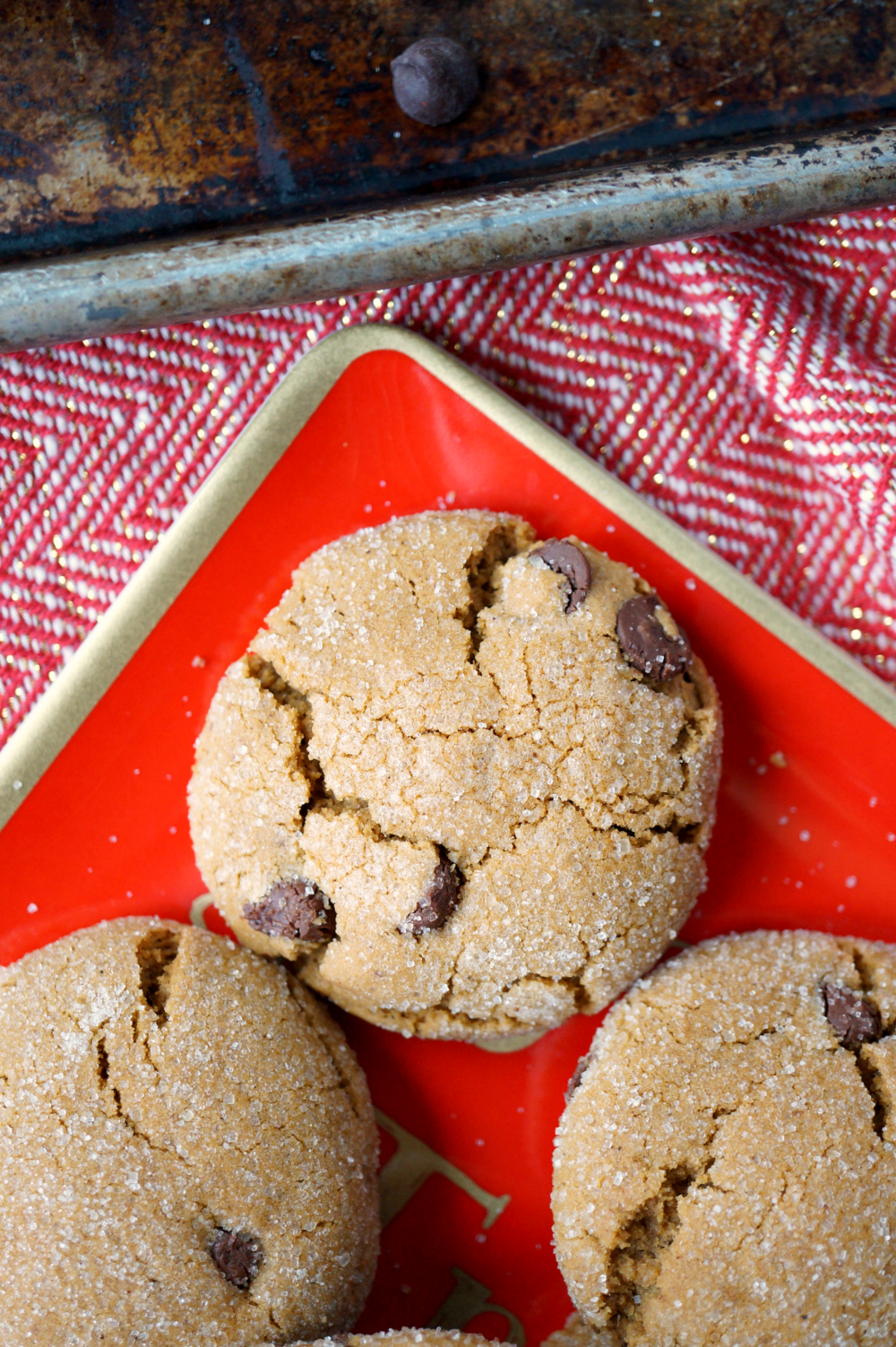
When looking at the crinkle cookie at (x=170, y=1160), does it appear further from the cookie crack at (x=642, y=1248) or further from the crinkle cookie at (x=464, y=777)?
the cookie crack at (x=642, y=1248)

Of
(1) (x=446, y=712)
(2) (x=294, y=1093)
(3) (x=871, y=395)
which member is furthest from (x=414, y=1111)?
(3) (x=871, y=395)

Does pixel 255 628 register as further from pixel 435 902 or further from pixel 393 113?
pixel 393 113

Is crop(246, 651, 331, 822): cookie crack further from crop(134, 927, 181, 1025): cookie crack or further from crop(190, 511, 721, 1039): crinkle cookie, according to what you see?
crop(134, 927, 181, 1025): cookie crack

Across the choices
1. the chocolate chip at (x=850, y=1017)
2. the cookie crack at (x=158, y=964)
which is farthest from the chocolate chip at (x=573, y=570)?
the cookie crack at (x=158, y=964)

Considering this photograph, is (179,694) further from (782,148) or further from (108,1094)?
(782,148)

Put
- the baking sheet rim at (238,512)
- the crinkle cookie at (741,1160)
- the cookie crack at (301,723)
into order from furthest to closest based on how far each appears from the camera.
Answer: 1. the baking sheet rim at (238,512)
2. the cookie crack at (301,723)
3. the crinkle cookie at (741,1160)
